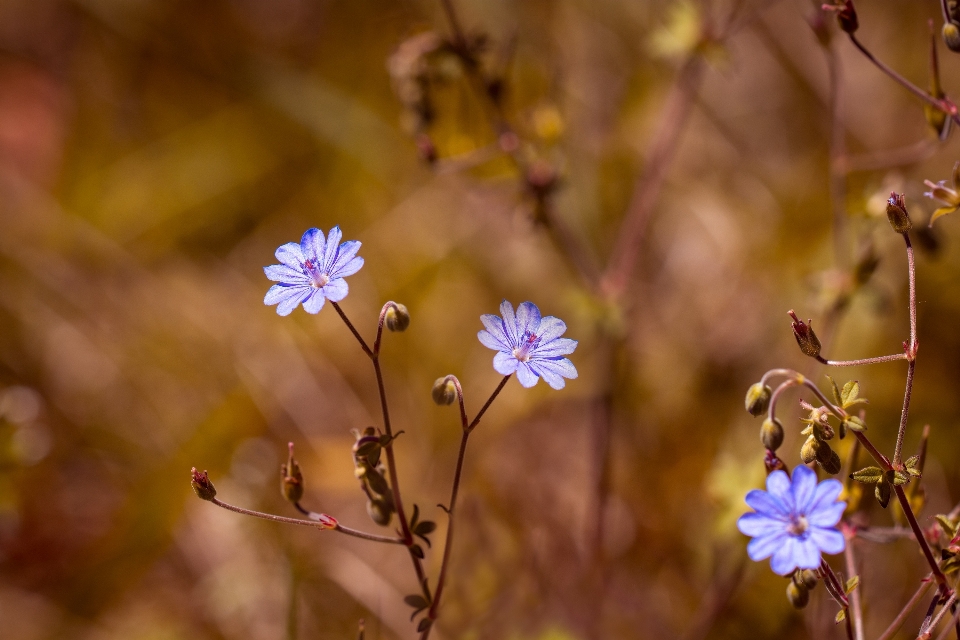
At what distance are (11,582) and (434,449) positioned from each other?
2310 mm

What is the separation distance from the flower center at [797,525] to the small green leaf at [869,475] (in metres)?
0.21

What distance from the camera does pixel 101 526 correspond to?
4.45 meters

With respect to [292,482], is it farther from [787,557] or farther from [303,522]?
[787,557]

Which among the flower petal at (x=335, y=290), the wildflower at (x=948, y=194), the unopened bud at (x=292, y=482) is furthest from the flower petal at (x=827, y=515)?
the unopened bud at (x=292, y=482)

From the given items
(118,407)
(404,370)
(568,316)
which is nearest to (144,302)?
(118,407)

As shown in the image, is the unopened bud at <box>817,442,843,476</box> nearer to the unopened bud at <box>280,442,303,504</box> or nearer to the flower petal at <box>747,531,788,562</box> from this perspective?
the flower petal at <box>747,531,788,562</box>

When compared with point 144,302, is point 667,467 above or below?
below

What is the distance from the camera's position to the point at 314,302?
6.93ft

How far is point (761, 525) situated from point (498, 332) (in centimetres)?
83

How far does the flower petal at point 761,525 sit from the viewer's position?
1893 mm

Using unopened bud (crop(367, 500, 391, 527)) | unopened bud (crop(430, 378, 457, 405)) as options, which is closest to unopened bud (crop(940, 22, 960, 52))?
unopened bud (crop(430, 378, 457, 405))

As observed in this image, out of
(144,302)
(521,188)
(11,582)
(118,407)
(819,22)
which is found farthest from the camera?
(144,302)

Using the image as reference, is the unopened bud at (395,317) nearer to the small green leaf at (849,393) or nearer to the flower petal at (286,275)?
the flower petal at (286,275)

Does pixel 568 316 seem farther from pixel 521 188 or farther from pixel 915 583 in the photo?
pixel 915 583
